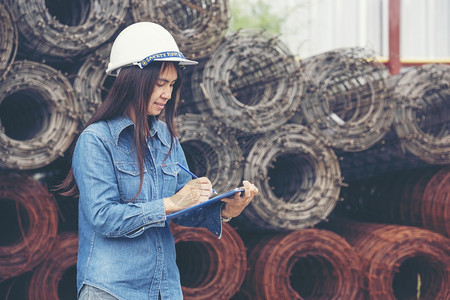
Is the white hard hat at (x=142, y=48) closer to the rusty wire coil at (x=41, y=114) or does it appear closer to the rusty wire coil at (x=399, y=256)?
the rusty wire coil at (x=41, y=114)

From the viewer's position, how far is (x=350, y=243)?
4.33 meters

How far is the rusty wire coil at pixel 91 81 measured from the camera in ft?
12.0

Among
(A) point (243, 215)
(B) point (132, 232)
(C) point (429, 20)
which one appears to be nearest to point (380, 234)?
(A) point (243, 215)

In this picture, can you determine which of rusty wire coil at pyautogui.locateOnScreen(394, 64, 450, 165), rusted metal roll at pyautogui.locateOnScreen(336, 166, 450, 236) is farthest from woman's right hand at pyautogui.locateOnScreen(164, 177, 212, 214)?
rusted metal roll at pyautogui.locateOnScreen(336, 166, 450, 236)

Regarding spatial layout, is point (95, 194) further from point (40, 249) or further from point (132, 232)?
point (40, 249)

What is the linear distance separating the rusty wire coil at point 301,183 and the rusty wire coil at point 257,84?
13cm

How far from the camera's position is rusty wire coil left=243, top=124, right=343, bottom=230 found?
12.7 ft

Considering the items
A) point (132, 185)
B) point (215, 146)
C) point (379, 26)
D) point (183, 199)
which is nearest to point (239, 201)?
point (183, 199)

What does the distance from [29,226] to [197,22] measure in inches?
66.7

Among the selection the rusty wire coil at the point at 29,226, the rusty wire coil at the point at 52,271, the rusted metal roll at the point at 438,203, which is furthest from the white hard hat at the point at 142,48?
the rusted metal roll at the point at 438,203

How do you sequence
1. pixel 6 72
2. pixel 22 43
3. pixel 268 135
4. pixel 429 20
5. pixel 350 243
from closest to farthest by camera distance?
1. pixel 6 72
2. pixel 22 43
3. pixel 268 135
4. pixel 350 243
5. pixel 429 20

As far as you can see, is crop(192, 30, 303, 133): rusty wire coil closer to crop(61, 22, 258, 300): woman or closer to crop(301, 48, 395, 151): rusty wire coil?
crop(301, 48, 395, 151): rusty wire coil

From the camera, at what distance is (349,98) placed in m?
4.49

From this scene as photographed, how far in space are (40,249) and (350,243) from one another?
2.18 m
